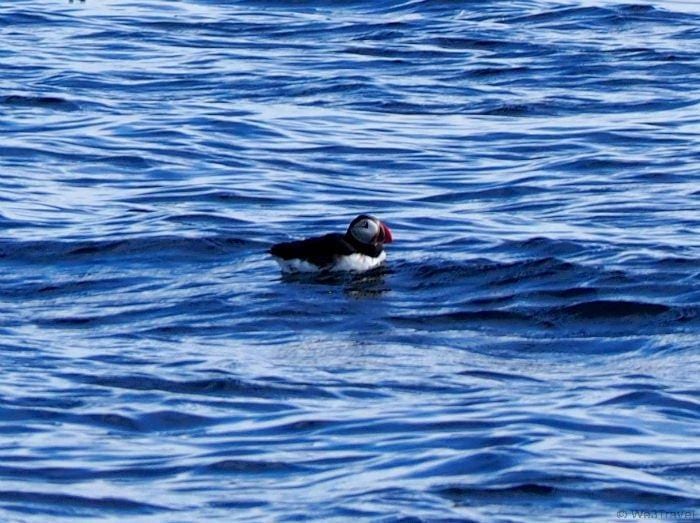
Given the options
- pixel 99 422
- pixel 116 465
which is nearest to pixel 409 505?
pixel 116 465

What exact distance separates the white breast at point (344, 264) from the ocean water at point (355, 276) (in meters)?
0.14

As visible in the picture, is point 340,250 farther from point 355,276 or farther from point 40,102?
point 40,102

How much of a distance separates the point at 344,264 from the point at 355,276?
138mm

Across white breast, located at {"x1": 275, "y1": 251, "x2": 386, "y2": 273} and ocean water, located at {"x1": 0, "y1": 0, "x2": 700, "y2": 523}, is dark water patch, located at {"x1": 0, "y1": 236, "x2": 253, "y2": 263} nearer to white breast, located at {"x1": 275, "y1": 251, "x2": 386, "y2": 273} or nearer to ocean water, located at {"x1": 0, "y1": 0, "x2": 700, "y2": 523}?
ocean water, located at {"x1": 0, "y1": 0, "x2": 700, "y2": 523}

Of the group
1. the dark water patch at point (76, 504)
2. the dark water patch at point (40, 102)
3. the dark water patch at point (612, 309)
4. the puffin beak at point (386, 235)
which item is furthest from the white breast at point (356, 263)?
the dark water patch at point (40, 102)

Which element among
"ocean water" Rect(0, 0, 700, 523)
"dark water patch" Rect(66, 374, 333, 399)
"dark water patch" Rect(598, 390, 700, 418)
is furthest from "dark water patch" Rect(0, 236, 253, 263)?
"dark water patch" Rect(598, 390, 700, 418)

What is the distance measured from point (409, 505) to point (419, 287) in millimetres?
5609

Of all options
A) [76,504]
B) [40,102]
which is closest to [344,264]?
[76,504]

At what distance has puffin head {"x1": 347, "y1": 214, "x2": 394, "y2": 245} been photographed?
14844mm

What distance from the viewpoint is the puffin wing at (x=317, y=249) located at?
14.5 m

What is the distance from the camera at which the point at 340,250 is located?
48.7ft

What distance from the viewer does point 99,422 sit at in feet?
35.4

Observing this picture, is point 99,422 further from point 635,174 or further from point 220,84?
point 220,84

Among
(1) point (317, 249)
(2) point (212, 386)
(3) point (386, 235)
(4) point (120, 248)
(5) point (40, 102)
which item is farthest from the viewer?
(5) point (40, 102)
